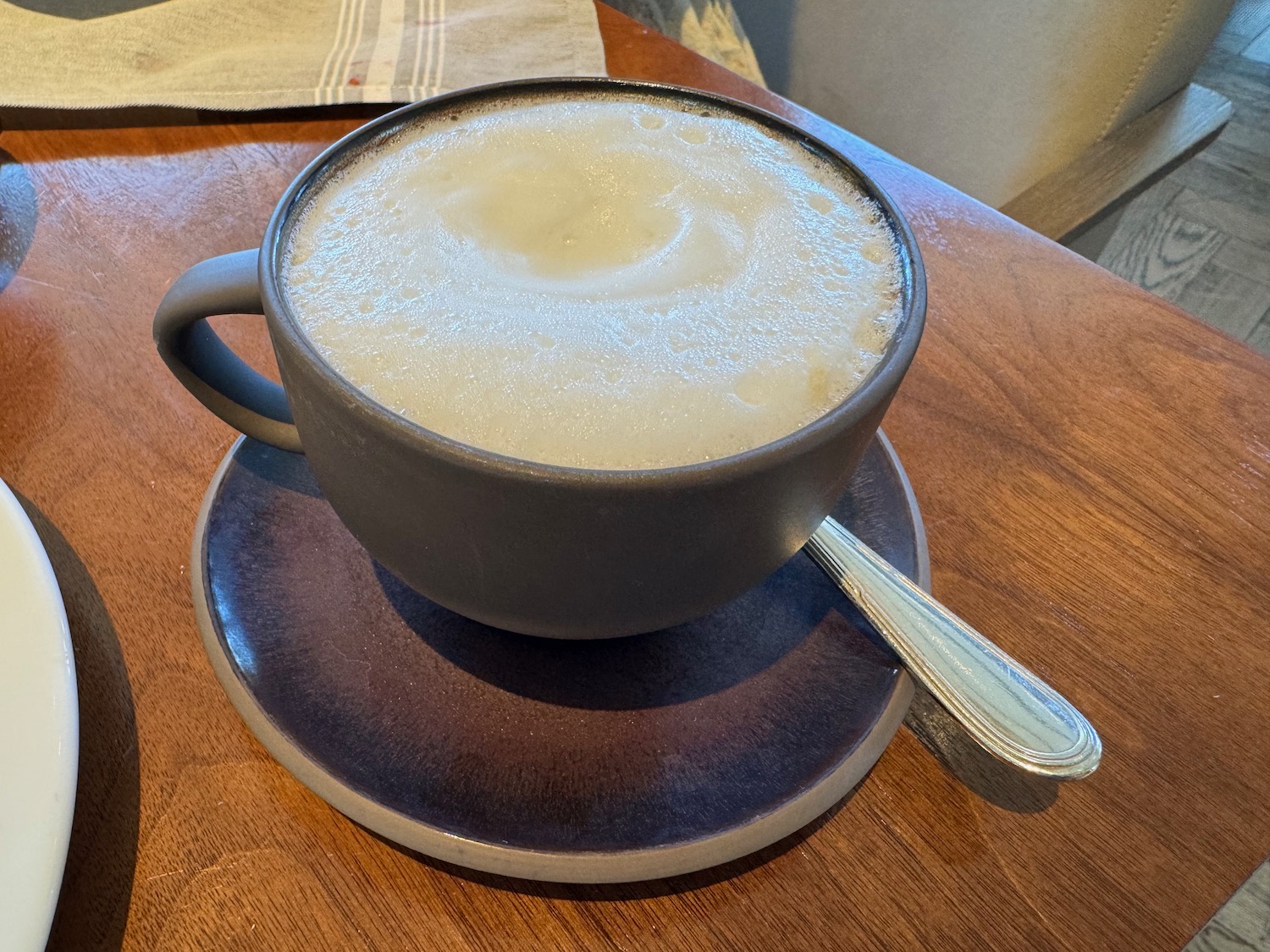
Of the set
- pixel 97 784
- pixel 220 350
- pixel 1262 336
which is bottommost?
pixel 1262 336

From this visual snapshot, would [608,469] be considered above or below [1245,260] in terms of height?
above

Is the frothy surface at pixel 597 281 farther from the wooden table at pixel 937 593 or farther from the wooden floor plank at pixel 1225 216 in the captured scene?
the wooden floor plank at pixel 1225 216

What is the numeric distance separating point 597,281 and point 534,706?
178mm

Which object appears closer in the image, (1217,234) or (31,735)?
(31,735)

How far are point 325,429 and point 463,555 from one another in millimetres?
66

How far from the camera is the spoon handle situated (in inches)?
14.1

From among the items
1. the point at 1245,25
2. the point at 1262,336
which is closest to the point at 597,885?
the point at 1262,336

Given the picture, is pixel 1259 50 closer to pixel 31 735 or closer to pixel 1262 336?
pixel 1262 336

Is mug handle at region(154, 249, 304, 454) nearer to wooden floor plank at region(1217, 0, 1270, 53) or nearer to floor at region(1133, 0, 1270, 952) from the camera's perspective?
floor at region(1133, 0, 1270, 952)

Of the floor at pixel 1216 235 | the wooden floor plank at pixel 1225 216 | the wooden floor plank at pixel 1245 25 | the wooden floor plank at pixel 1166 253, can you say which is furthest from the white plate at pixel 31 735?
the wooden floor plank at pixel 1245 25

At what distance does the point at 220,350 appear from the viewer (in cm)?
41

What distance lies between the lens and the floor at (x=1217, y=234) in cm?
191

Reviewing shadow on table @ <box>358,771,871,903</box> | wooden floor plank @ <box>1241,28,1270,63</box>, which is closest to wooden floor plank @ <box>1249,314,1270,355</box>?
wooden floor plank @ <box>1241,28,1270,63</box>

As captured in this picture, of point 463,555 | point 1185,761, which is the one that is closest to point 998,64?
point 1185,761
